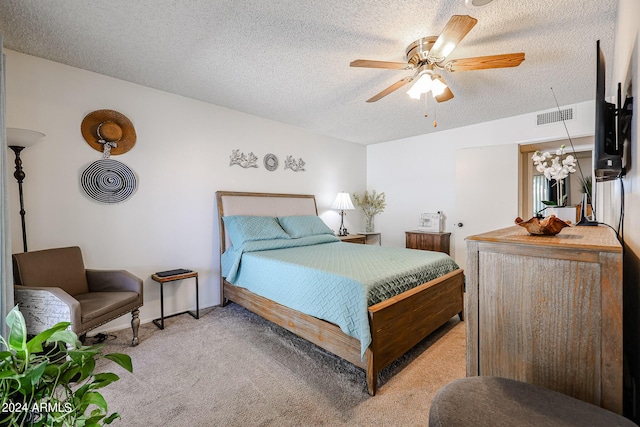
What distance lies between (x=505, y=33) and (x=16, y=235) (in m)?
4.21

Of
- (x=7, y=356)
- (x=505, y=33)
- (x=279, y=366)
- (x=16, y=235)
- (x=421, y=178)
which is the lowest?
(x=279, y=366)

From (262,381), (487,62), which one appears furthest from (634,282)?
(262,381)

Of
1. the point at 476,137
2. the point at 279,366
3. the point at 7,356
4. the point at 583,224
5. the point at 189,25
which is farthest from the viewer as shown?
the point at 476,137

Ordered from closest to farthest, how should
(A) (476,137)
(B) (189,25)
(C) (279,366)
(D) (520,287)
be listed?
(D) (520,287) → (B) (189,25) → (C) (279,366) → (A) (476,137)

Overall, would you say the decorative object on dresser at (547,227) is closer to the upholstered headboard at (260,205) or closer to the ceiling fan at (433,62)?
the ceiling fan at (433,62)

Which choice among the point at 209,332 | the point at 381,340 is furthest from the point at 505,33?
the point at 209,332

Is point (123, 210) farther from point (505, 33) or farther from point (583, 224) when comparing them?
point (583, 224)

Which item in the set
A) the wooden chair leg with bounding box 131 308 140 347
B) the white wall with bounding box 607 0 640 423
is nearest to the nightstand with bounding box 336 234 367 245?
the wooden chair leg with bounding box 131 308 140 347

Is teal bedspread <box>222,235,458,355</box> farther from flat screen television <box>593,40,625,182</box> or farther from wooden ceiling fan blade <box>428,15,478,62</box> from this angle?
wooden ceiling fan blade <box>428,15,478,62</box>

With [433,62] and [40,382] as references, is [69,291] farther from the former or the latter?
[433,62]

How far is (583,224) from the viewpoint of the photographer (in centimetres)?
178

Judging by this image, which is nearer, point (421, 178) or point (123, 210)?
point (123, 210)

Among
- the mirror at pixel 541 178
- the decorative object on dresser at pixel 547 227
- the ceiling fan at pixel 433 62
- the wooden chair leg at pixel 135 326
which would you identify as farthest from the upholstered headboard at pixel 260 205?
the decorative object on dresser at pixel 547 227

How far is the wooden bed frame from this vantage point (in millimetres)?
1827
